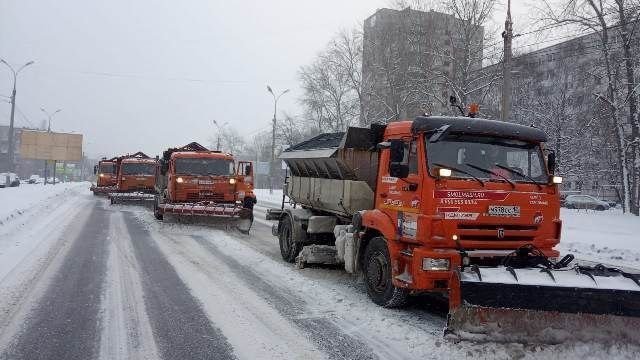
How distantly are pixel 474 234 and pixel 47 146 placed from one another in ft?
215

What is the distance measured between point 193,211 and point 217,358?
1123cm

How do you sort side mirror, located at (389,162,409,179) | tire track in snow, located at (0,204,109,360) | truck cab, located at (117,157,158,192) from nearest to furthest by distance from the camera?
tire track in snow, located at (0,204,109,360), side mirror, located at (389,162,409,179), truck cab, located at (117,157,158,192)

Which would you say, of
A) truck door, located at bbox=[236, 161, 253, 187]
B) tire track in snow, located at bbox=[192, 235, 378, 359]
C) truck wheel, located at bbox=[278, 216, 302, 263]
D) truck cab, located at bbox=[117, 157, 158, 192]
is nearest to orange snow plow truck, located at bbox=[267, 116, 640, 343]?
tire track in snow, located at bbox=[192, 235, 378, 359]

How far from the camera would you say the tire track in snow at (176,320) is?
15.9 ft

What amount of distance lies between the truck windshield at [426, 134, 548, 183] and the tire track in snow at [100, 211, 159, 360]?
3567mm

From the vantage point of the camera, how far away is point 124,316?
19.5 feet

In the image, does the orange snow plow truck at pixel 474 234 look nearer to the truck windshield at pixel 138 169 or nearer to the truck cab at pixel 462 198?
the truck cab at pixel 462 198

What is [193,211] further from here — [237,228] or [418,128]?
[418,128]

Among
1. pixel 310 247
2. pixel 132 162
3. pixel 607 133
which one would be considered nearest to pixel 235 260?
pixel 310 247

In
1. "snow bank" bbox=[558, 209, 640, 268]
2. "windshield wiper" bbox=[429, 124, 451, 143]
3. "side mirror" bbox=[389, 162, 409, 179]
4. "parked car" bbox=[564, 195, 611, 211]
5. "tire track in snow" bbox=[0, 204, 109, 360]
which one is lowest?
"tire track in snow" bbox=[0, 204, 109, 360]

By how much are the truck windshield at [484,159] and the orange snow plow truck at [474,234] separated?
0.01 m

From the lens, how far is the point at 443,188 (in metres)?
5.81

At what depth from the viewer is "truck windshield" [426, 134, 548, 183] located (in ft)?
19.7

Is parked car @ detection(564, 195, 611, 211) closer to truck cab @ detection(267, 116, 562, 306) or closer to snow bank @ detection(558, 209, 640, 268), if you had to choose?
snow bank @ detection(558, 209, 640, 268)
